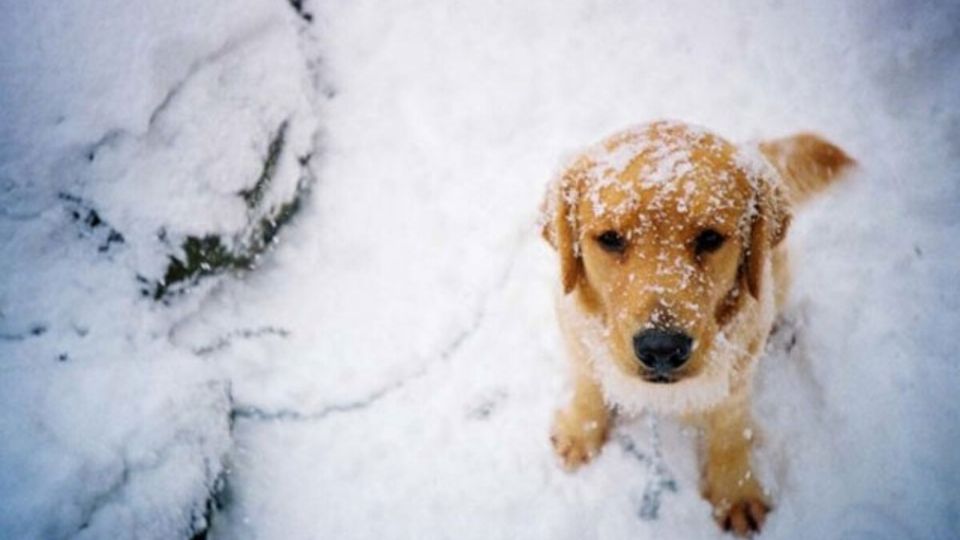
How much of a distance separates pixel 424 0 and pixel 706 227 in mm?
3639

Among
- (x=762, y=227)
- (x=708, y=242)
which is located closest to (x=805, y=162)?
(x=762, y=227)

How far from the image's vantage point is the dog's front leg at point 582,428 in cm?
302

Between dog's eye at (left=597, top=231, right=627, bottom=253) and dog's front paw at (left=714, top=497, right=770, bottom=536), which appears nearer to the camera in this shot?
dog's eye at (left=597, top=231, right=627, bottom=253)

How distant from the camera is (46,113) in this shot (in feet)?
10.4

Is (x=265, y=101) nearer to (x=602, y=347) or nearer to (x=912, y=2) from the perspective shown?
(x=602, y=347)

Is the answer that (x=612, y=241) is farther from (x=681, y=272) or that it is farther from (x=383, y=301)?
(x=383, y=301)

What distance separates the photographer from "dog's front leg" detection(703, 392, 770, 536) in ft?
9.09

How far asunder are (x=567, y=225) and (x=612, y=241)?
0.26m

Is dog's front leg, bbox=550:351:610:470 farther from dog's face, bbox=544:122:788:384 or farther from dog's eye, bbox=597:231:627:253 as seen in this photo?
dog's eye, bbox=597:231:627:253

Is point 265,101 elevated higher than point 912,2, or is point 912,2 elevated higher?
point 265,101

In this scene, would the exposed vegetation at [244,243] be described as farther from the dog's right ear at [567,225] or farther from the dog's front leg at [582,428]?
the dog's front leg at [582,428]

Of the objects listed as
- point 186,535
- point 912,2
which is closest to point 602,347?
point 186,535

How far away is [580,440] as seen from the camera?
307cm

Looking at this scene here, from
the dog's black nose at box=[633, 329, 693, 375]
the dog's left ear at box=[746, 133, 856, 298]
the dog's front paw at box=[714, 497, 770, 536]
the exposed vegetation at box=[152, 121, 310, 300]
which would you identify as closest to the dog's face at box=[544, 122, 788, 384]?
the dog's black nose at box=[633, 329, 693, 375]
